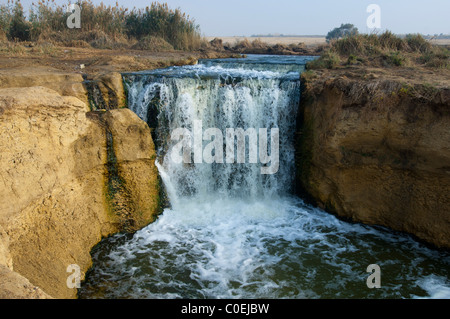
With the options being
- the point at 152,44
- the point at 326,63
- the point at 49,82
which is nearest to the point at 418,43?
the point at 326,63

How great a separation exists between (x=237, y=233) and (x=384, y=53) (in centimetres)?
595

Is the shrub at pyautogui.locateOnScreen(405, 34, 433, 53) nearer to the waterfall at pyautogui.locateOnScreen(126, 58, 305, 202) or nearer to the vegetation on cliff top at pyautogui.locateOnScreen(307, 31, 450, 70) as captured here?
the vegetation on cliff top at pyautogui.locateOnScreen(307, 31, 450, 70)

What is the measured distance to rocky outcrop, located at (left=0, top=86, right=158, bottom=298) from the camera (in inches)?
159

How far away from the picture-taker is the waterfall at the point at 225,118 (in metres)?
6.73

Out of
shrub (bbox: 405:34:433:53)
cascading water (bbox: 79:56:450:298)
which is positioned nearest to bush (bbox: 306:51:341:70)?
cascading water (bbox: 79:56:450:298)

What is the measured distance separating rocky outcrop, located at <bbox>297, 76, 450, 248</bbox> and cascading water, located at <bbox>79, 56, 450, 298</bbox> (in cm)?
34

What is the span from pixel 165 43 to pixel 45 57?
5.40m

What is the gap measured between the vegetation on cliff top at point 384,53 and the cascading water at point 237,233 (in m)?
1.17

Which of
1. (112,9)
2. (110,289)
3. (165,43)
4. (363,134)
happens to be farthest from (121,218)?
(112,9)

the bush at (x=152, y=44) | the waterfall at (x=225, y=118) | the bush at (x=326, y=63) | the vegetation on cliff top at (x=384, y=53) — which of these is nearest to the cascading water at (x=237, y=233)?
the waterfall at (x=225, y=118)

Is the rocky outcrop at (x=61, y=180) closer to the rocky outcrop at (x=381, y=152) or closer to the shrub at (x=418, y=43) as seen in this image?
the rocky outcrop at (x=381, y=152)

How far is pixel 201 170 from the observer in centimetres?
689

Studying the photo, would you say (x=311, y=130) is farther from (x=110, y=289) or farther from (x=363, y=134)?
(x=110, y=289)
